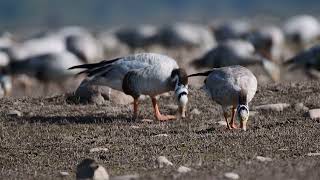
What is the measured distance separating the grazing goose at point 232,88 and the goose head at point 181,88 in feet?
1.72

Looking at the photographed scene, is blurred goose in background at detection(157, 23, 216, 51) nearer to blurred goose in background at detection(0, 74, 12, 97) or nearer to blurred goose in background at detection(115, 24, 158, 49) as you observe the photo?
blurred goose in background at detection(115, 24, 158, 49)

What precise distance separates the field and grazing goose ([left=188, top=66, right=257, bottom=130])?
37cm

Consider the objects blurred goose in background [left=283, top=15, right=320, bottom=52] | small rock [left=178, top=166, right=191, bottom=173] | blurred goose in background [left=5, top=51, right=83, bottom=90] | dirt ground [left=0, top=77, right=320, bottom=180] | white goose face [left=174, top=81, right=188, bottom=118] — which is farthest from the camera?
blurred goose in background [left=283, top=15, right=320, bottom=52]

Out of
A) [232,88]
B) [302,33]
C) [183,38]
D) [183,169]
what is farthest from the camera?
[302,33]

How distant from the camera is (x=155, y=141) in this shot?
1195cm

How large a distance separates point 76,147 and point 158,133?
1382 millimetres

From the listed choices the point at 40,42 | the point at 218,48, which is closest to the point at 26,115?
the point at 218,48

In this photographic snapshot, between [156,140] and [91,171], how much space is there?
2489mm

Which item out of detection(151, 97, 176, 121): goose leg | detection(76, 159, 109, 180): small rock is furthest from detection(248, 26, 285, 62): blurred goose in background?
detection(76, 159, 109, 180): small rock

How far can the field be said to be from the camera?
1018 cm

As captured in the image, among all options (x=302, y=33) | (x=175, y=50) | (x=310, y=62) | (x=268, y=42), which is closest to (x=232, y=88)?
(x=310, y=62)

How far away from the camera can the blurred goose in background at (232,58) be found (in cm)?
2392

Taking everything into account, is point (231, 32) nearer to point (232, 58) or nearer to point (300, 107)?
point (232, 58)

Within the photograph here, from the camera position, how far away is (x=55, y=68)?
23.3 metres
